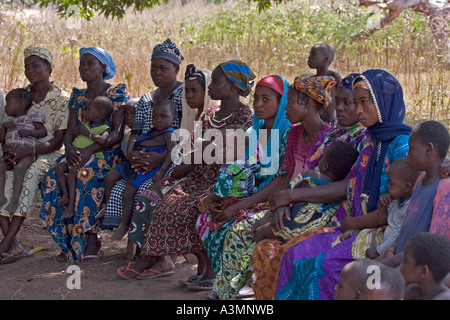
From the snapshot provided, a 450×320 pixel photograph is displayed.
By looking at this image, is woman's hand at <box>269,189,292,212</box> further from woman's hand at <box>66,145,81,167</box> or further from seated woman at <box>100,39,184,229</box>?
woman's hand at <box>66,145,81,167</box>

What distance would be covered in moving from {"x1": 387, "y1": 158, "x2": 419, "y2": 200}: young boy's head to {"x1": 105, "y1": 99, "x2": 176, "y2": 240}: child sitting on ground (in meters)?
2.36

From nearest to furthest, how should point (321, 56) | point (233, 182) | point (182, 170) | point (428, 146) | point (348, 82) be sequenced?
point (428, 146) → point (348, 82) → point (233, 182) → point (182, 170) → point (321, 56)

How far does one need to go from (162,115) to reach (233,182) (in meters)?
1.12

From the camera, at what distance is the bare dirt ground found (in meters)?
4.49

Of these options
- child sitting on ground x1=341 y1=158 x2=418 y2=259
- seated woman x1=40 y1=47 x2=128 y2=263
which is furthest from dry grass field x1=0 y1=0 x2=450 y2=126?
child sitting on ground x1=341 y1=158 x2=418 y2=259

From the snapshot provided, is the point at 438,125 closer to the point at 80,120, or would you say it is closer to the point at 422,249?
the point at 422,249

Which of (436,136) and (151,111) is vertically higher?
(151,111)

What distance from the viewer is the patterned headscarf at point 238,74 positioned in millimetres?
4754

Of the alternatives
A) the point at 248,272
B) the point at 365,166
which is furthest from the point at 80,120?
the point at 365,166

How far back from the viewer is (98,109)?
5.46m

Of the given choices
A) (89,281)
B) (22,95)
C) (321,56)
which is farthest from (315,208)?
(321,56)

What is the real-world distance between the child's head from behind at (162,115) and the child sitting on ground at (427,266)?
9.54ft

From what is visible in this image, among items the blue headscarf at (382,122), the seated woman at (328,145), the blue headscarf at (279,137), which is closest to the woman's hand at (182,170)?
the blue headscarf at (279,137)

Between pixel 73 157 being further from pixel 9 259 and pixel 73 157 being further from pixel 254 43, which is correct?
pixel 254 43
